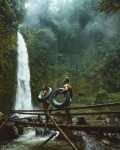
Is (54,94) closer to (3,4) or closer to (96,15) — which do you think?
(3,4)

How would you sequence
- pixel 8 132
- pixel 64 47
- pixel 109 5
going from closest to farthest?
pixel 8 132 < pixel 109 5 < pixel 64 47

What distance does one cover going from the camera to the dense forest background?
2567 cm

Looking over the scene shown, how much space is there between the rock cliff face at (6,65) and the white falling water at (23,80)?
789 millimetres

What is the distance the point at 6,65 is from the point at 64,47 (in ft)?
39.1

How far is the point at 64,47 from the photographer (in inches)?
1362

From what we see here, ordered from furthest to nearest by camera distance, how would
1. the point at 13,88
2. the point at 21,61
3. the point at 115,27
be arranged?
1. the point at 115,27
2. the point at 21,61
3. the point at 13,88

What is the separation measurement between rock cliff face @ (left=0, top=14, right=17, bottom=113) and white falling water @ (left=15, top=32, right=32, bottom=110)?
79 cm

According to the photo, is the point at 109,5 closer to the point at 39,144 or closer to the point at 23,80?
the point at 39,144

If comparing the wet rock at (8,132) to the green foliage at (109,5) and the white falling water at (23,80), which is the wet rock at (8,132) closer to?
the green foliage at (109,5)

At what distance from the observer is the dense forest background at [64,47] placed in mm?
25672

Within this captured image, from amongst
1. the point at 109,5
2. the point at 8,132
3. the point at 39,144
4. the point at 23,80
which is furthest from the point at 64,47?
the point at 39,144

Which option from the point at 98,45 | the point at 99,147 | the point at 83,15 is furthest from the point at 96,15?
the point at 99,147

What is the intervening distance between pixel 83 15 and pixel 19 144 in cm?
2780

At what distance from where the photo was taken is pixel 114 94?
25.5 meters
